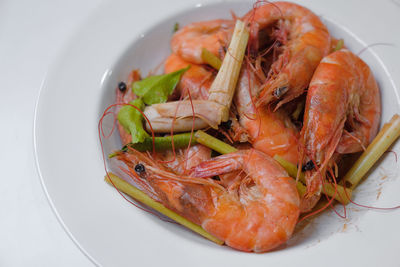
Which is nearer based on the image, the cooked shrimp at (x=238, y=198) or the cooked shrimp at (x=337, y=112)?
the cooked shrimp at (x=238, y=198)

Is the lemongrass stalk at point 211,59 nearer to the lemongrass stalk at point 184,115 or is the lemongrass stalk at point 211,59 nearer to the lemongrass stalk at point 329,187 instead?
the lemongrass stalk at point 184,115

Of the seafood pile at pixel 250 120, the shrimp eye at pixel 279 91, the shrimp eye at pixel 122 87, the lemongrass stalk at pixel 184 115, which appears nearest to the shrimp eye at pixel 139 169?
the seafood pile at pixel 250 120

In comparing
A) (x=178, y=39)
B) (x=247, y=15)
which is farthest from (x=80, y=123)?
(x=247, y=15)

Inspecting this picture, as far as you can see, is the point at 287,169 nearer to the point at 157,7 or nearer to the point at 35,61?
the point at 157,7

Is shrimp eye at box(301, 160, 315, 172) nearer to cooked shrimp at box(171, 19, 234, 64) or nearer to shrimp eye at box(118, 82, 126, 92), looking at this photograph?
cooked shrimp at box(171, 19, 234, 64)

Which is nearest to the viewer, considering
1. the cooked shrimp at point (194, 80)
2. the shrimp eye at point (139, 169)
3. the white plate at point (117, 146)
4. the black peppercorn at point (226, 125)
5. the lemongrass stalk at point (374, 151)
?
the white plate at point (117, 146)

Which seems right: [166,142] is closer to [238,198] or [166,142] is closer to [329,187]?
[238,198]

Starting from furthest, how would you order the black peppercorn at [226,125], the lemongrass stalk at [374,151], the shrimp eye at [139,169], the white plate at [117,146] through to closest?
1. the black peppercorn at [226,125]
2. the lemongrass stalk at [374,151]
3. the shrimp eye at [139,169]
4. the white plate at [117,146]
